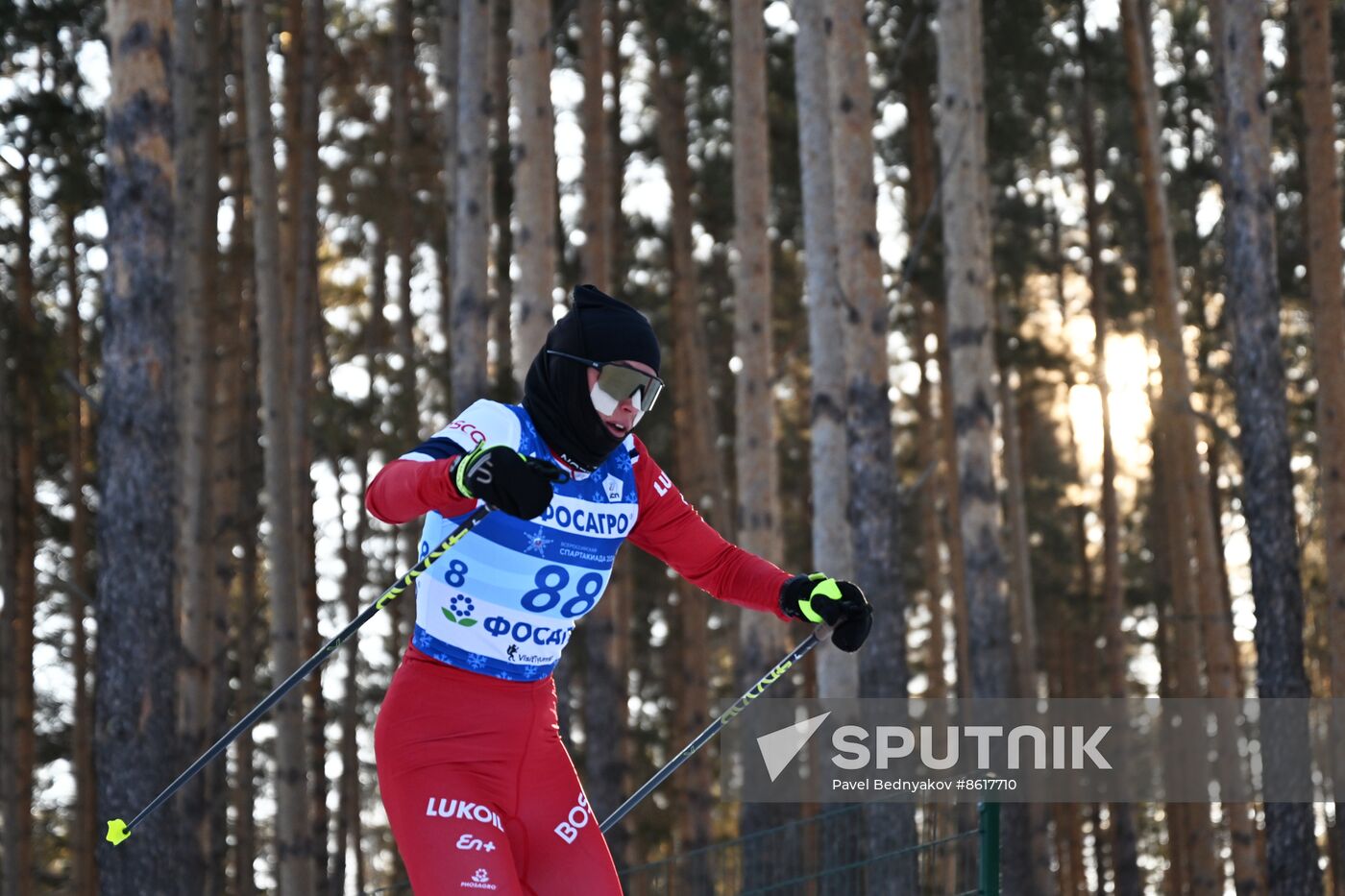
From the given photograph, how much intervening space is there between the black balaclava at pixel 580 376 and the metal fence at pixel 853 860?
7.69 feet

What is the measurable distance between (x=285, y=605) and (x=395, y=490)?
9.31 metres

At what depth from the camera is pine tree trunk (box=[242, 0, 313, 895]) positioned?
12992 mm

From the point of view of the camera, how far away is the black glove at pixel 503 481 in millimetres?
3848

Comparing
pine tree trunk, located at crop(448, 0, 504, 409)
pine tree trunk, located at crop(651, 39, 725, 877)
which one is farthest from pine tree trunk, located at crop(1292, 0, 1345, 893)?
pine tree trunk, located at crop(651, 39, 725, 877)

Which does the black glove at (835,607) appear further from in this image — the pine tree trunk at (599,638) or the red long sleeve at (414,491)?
the pine tree trunk at (599,638)

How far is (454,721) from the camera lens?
420 cm

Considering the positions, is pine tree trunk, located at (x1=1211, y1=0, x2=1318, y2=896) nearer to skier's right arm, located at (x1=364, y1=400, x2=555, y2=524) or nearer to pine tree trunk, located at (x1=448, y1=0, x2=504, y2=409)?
pine tree trunk, located at (x1=448, y1=0, x2=504, y2=409)

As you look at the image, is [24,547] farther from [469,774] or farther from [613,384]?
[613,384]

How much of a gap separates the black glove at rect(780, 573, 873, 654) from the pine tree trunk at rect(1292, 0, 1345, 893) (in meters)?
7.93

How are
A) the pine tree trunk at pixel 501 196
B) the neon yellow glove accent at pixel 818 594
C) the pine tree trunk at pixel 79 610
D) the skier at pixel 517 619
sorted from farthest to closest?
A: 1. the pine tree trunk at pixel 79 610
2. the pine tree trunk at pixel 501 196
3. the neon yellow glove accent at pixel 818 594
4. the skier at pixel 517 619

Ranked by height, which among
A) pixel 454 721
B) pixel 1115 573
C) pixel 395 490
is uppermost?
pixel 1115 573

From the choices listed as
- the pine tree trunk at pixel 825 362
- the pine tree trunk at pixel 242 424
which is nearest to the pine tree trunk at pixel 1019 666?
the pine tree trunk at pixel 825 362

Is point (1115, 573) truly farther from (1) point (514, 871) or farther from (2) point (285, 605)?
(1) point (514, 871)

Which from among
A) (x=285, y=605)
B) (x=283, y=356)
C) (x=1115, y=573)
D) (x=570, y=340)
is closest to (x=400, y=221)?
(x=283, y=356)
